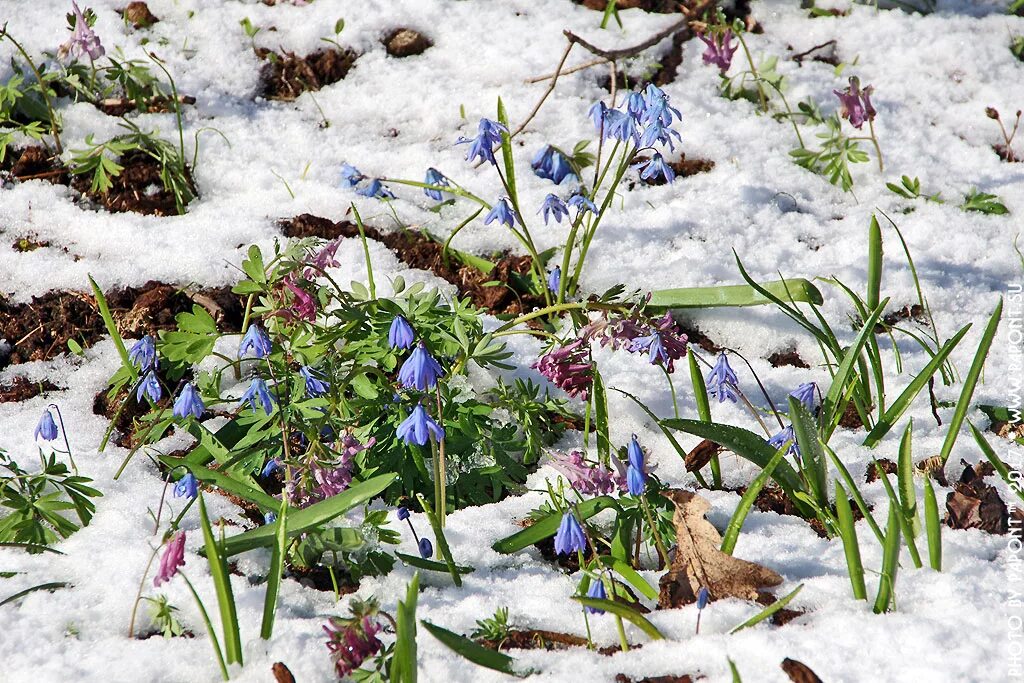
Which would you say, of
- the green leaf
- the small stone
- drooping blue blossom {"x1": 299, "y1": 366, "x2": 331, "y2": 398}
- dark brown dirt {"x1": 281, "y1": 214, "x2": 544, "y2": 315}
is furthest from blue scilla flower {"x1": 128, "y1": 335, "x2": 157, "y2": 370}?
the small stone

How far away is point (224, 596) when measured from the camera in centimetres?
136

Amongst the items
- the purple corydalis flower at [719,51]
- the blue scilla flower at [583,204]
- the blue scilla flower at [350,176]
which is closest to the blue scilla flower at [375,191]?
the blue scilla flower at [350,176]

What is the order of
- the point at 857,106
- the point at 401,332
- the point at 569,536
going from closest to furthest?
the point at 569,536
the point at 401,332
the point at 857,106

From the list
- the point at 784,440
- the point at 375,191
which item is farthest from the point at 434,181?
the point at 784,440

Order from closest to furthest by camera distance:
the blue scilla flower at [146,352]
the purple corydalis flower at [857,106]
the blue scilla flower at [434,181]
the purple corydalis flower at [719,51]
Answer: the blue scilla flower at [146,352]
the blue scilla flower at [434,181]
the purple corydalis flower at [857,106]
the purple corydalis flower at [719,51]

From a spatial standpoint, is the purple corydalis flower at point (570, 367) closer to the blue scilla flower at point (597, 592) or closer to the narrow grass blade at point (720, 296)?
the narrow grass blade at point (720, 296)

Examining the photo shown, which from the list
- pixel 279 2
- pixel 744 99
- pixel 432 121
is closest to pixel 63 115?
pixel 279 2

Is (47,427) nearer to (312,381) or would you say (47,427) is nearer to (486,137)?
(312,381)

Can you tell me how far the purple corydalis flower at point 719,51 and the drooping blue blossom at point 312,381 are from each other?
2.07m

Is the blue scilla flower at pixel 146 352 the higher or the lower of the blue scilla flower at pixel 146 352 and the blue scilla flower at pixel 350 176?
the lower

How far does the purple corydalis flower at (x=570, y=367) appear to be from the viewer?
1964mm

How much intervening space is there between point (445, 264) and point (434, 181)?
24 centimetres

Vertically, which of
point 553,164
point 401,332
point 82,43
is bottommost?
point 401,332

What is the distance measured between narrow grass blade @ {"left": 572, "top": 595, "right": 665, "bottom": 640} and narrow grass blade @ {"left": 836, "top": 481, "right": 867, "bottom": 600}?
0.33 metres
